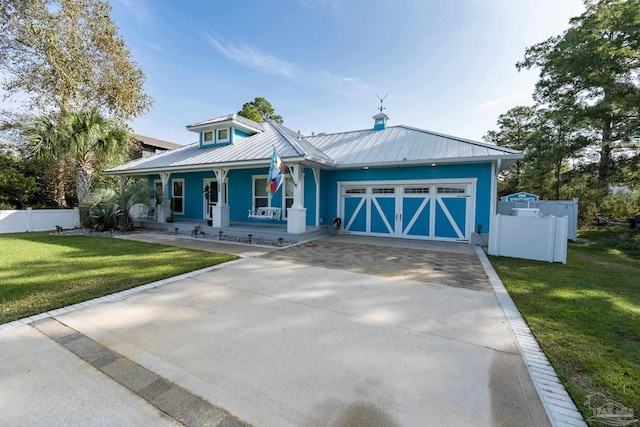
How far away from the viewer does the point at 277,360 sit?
259 cm

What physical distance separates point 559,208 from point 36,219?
23260mm

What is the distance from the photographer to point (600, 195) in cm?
1463

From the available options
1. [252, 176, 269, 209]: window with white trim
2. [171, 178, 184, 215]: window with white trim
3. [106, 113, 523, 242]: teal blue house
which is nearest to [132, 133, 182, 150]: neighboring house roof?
[106, 113, 523, 242]: teal blue house

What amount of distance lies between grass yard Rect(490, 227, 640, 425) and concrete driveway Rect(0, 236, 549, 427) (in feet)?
1.35

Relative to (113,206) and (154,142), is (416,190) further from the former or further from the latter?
(154,142)

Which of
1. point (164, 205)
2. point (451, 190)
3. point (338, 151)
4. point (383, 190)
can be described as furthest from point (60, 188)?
point (451, 190)

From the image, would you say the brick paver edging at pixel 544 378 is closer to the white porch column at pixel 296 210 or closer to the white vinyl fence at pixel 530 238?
the white vinyl fence at pixel 530 238

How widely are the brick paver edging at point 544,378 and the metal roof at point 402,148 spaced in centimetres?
631

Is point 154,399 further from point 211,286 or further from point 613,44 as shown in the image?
point 613,44

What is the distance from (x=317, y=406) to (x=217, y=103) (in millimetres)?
20063

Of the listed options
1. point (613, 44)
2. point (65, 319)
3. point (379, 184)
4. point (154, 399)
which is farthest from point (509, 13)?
point (65, 319)

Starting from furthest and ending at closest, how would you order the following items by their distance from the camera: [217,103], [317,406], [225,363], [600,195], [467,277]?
1. [217,103]
2. [600,195]
3. [467,277]
4. [225,363]
5. [317,406]

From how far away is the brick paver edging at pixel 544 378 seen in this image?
197 cm

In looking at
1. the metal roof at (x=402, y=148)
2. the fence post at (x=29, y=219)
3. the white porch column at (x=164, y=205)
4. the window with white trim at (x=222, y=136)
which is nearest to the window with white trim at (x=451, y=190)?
the metal roof at (x=402, y=148)
